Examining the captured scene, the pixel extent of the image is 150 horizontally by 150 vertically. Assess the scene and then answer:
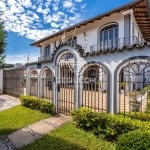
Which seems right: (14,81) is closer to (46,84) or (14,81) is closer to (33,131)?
(46,84)

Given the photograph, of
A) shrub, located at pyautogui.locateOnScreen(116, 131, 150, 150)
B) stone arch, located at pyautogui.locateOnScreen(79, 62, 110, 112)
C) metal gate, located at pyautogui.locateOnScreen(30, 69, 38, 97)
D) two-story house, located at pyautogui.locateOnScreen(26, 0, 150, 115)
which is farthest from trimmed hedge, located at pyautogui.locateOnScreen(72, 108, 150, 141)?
metal gate, located at pyautogui.locateOnScreen(30, 69, 38, 97)

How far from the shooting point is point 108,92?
340 inches

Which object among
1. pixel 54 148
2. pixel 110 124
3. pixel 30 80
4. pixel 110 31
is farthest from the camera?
pixel 110 31

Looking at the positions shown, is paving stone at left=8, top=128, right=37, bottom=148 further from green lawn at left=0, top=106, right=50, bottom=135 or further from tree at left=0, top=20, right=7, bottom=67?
tree at left=0, top=20, right=7, bottom=67

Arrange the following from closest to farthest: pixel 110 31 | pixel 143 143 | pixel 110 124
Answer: pixel 143 143 < pixel 110 124 < pixel 110 31

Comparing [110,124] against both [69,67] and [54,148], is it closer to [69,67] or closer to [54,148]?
[54,148]

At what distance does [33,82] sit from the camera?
1550 centimetres

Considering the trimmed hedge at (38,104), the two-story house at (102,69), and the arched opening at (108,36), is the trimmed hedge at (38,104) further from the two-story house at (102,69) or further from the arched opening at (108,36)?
the arched opening at (108,36)

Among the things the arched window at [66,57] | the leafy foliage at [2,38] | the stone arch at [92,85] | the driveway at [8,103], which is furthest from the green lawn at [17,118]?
the leafy foliage at [2,38]

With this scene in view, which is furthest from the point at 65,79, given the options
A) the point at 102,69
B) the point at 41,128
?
the point at 41,128

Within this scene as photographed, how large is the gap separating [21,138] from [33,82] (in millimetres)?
7450


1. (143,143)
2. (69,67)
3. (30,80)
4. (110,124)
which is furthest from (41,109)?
(143,143)

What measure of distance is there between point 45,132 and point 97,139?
2.20 metres

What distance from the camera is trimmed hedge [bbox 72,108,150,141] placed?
273 inches
